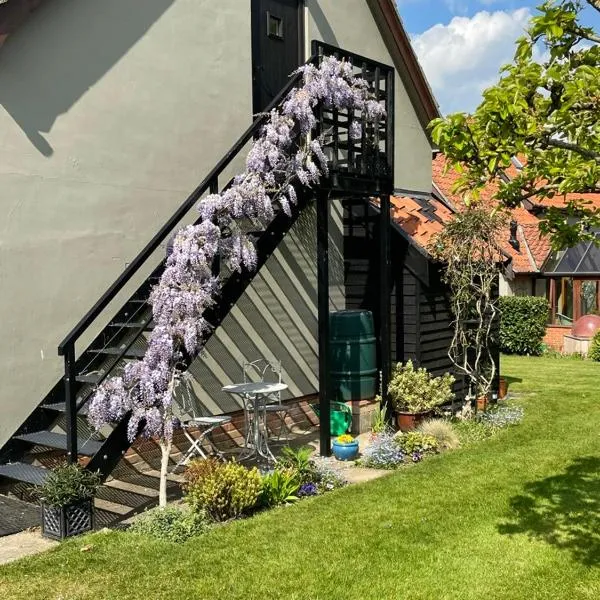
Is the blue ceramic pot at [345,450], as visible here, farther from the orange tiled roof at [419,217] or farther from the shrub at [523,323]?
the shrub at [523,323]

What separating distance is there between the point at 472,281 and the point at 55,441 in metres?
5.98

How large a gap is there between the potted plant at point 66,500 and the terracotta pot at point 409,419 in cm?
460

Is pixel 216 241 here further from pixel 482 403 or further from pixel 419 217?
pixel 482 403

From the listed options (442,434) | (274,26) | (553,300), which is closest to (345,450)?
(442,434)

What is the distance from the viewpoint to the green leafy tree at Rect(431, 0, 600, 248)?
3678mm

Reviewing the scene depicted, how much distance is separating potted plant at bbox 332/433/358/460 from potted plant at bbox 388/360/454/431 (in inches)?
56.6

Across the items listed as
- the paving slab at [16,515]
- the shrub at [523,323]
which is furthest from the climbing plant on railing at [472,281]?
the shrub at [523,323]

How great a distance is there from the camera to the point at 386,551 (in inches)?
202

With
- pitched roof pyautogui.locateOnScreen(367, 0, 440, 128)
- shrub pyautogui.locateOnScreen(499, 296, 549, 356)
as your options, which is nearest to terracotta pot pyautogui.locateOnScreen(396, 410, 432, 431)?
pitched roof pyautogui.locateOnScreen(367, 0, 440, 128)

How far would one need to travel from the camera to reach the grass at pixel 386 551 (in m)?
4.49

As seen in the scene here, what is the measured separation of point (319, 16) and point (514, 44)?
21.1ft

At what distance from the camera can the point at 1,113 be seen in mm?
6168

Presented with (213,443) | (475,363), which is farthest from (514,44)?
(475,363)

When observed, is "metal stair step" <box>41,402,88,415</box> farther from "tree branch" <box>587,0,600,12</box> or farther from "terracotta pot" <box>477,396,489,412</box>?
"terracotta pot" <box>477,396,489,412</box>
